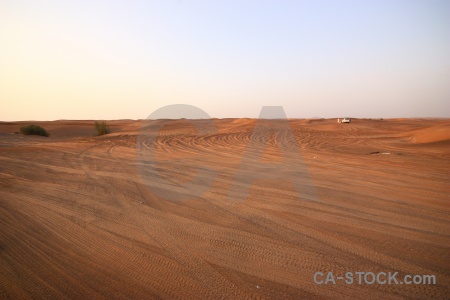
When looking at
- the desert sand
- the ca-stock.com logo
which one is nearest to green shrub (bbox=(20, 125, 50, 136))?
the ca-stock.com logo

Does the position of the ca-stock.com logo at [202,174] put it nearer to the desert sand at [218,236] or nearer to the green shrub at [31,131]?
the desert sand at [218,236]

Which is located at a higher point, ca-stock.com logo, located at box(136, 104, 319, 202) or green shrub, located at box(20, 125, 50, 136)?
green shrub, located at box(20, 125, 50, 136)

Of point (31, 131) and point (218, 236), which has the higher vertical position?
point (31, 131)

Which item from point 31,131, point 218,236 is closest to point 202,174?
point 218,236

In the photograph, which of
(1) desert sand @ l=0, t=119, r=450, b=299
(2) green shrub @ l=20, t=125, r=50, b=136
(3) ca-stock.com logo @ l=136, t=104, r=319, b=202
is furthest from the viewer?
(2) green shrub @ l=20, t=125, r=50, b=136

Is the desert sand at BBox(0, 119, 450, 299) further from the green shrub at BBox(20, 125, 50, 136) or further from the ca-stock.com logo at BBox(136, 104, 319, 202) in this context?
the green shrub at BBox(20, 125, 50, 136)

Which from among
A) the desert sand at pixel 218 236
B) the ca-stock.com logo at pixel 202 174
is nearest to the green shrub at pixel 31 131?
the ca-stock.com logo at pixel 202 174

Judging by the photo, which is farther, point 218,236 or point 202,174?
point 202,174

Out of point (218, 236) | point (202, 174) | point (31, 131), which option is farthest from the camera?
point (31, 131)

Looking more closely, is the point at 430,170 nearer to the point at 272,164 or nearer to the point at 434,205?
the point at 434,205

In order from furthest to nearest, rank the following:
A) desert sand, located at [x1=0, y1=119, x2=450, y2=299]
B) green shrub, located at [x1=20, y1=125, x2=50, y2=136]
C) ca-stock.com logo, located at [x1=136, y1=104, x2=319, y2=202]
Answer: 1. green shrub, located at [x1=20, y1=125, x2=50, y2=136]
2. ca-stock.com logo, located at [x1=136, y1=104, x2=319, y2=202]
3. desert sand, located at [x1=0, y1=119, x2=450, y2=299]

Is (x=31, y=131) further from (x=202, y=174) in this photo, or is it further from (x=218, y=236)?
(x=218, y=236)

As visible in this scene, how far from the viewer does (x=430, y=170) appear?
7621 mm

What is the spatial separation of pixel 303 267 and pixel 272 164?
6235 mm
